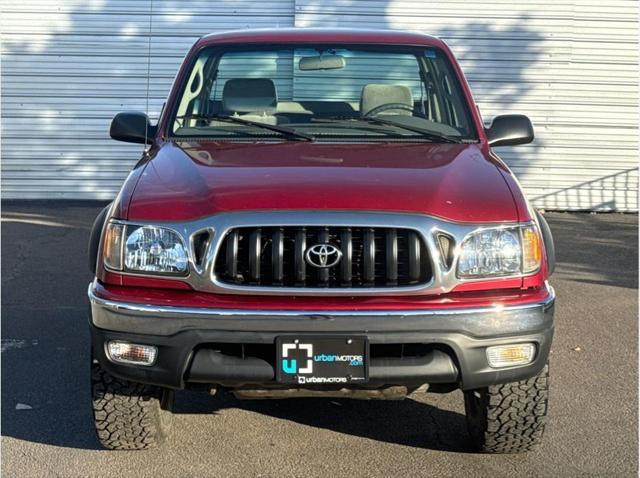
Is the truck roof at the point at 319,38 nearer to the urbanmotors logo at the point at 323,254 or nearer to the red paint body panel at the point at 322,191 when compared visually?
the red paint body panel at the point at 322,191

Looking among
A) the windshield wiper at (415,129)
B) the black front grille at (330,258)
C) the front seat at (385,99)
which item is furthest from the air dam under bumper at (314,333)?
the front seat at (385,99)

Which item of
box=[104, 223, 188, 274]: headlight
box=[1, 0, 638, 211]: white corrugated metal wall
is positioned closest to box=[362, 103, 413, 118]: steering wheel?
box=[104, 223, 188, 274]: headlight

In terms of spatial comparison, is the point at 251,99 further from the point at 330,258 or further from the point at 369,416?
the point at 369,416

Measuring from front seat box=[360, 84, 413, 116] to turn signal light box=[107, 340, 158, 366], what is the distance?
197cm

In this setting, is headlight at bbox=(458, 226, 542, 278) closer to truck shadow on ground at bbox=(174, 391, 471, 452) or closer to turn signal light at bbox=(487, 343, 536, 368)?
turn signal light at bbox=(487, 343, 536, 368)

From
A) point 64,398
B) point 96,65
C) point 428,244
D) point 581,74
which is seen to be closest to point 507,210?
point 428,244

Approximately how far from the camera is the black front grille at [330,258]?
142 inches

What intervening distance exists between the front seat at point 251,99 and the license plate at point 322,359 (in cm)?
172

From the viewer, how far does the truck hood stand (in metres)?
3.69

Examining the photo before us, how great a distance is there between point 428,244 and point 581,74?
8.77m

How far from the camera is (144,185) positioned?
13.1 ft

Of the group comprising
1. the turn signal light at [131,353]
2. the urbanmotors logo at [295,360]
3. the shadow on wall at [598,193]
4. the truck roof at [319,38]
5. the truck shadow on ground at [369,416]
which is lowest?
the shadow on wall at [598,193]

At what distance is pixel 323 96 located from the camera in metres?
5.24

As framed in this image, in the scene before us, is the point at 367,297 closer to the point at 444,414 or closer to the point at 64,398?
the point at 444,414
